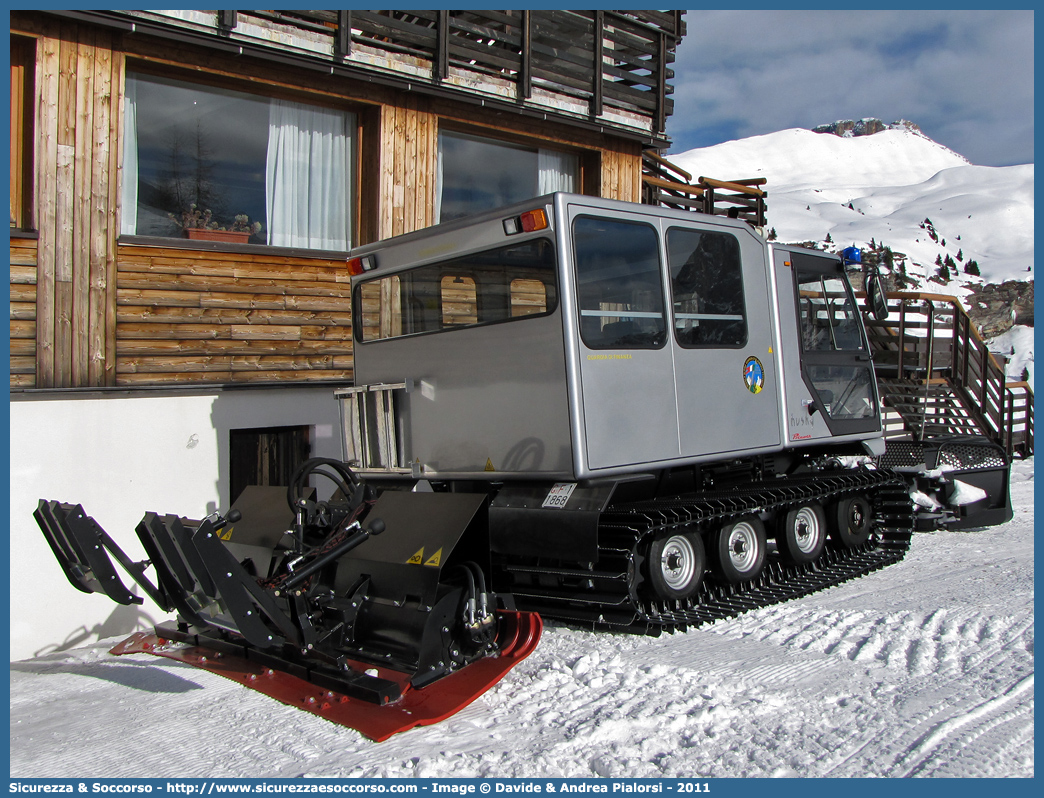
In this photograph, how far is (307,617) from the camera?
5102mm

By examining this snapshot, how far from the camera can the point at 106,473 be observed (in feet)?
25.1

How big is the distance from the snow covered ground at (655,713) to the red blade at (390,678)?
0.21ft

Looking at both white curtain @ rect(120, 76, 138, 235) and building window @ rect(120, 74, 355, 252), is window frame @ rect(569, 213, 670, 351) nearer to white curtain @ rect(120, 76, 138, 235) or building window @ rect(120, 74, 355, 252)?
building window @ rect(120, 74, 355, 252)

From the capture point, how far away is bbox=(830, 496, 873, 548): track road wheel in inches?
307

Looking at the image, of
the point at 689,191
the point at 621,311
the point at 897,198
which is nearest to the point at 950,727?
the point at 621,311

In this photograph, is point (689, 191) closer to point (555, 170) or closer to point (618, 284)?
point (555, 170)

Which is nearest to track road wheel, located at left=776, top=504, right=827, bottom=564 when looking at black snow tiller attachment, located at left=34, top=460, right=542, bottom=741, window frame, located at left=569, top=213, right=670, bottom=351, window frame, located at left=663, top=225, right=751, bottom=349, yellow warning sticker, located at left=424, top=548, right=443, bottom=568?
window frame, located at left=663, top=225, right=751, bottom=349

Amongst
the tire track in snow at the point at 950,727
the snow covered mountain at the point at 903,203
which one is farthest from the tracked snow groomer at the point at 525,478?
the snow covered mountain at the point at 903,203

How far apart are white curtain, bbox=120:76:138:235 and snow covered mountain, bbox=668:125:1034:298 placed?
2552 cm

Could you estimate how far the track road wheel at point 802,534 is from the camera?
7113mm

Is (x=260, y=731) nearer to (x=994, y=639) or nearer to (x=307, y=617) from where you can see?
(x=307, y=617)

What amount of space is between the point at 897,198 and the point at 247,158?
56.3m

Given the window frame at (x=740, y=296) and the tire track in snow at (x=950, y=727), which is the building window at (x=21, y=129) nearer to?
the window frame at (x=740, y=296)

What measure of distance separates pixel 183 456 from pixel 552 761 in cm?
559
